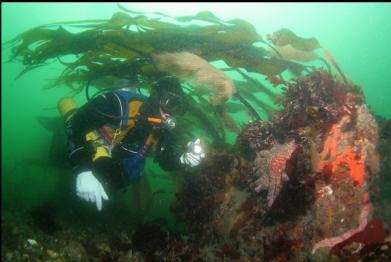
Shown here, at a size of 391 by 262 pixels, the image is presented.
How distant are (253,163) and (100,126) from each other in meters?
1.94

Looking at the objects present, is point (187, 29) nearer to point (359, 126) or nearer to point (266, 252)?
point (359, 126)

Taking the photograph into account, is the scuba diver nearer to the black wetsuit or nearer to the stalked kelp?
the black wetsuit

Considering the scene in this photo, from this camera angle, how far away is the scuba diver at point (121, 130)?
134 inches

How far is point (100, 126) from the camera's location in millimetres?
3602

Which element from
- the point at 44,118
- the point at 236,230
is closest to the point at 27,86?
the point at 44,118

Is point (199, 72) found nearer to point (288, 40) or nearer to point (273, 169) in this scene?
point (273, 169)

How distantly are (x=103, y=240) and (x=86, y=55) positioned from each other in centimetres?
300

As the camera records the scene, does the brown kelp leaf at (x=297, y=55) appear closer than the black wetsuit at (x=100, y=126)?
No

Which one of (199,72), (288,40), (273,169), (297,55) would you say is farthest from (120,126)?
(297,55)

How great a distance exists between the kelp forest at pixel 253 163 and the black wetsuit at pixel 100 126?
1.41 ft

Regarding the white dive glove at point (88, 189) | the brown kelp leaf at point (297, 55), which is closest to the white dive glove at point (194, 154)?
the white dive glove at point (88, 189)

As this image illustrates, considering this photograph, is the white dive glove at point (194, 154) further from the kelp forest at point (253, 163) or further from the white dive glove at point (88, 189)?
the white dive glove at point (88, 189)

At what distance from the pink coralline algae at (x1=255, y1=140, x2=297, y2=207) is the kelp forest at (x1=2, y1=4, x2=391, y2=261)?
12mm

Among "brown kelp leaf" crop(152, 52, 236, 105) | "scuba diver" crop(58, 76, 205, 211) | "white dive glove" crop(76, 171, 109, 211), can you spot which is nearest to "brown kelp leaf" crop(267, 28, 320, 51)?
"brown kelp leaf" crop(152, 52, 236, 105)
